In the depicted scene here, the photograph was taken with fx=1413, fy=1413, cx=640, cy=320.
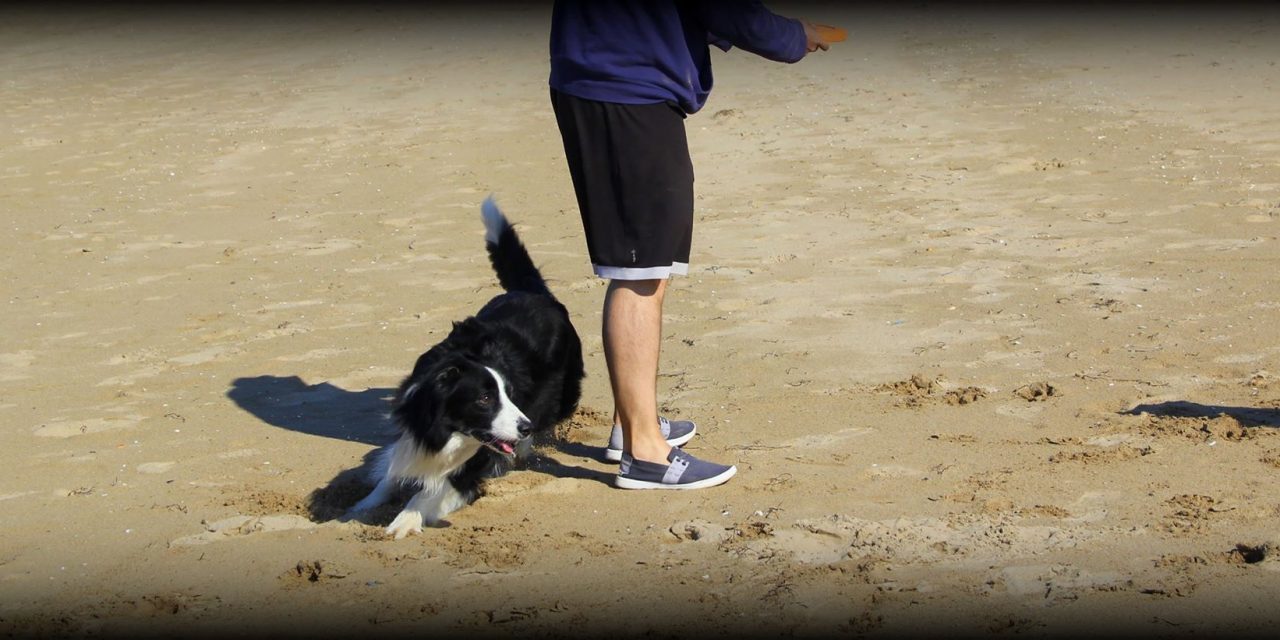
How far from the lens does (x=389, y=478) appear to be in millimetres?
4488

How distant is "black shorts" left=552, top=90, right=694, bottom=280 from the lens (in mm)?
4129

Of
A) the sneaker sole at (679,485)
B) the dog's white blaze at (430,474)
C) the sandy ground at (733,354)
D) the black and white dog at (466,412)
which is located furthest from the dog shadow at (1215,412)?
the dog's white blaze at (430,474)

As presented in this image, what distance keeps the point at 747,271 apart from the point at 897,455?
8.61ft

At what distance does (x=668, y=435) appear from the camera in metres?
4.84

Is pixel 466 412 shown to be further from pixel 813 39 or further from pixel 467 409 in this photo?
pixel 813 39

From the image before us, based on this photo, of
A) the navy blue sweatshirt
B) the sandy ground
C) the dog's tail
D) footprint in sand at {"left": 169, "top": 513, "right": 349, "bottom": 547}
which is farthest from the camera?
the dog's tail

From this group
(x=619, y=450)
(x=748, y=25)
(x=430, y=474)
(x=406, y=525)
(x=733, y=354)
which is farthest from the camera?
(x=733, y=354)

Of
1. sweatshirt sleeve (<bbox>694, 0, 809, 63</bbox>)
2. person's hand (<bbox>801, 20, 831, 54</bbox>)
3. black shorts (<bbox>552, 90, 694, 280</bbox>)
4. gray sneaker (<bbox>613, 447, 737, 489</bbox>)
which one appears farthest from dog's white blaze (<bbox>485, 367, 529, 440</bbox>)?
person's hand (<bbox>801, 20, 831, 54</bbox>)

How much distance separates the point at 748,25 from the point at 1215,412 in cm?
221

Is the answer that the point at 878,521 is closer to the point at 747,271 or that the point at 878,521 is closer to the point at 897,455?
the point at 897,455

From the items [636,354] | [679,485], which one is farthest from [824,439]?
[636,354]

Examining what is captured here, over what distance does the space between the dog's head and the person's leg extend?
32cm

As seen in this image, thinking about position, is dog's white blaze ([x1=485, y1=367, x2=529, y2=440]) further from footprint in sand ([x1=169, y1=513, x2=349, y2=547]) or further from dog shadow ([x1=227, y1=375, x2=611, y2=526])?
footprint in sand ([x1=169, y1=513, x2=349, y2=547])

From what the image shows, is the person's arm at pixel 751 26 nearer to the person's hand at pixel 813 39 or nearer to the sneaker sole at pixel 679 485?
the person's hand at pixel 813 39
